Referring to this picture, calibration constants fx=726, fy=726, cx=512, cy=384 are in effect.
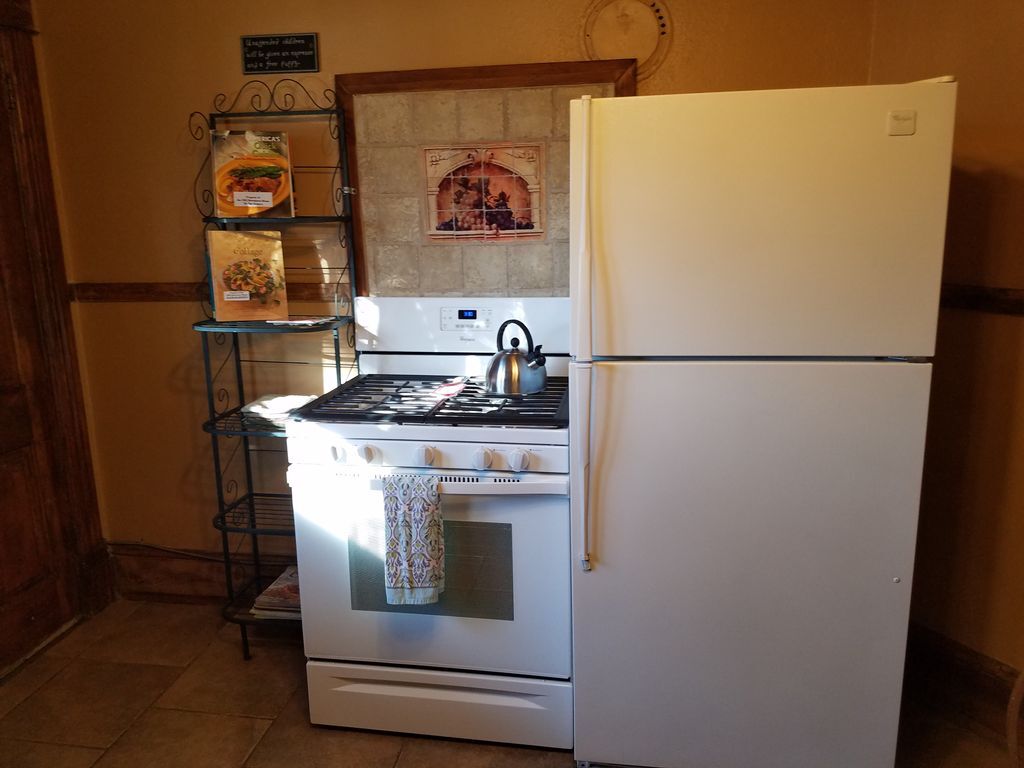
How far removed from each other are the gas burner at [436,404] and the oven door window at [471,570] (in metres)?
0.28

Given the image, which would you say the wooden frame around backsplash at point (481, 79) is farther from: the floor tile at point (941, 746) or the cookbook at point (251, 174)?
the floor tile at point (941, 746)

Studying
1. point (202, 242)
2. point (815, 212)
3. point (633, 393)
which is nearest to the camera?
point (815, 212)

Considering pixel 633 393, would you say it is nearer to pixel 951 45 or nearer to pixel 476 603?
pixel 476 603

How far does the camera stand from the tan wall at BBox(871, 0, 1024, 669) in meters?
1.87

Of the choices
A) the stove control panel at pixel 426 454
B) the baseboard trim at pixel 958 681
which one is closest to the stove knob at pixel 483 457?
the stove control panel at pixel 426 454

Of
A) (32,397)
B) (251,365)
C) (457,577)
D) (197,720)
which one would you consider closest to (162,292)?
(251,365)

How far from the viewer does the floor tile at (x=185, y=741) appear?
1.99 meters

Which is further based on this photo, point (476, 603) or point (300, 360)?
point (300, 360)

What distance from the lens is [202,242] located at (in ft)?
8.29

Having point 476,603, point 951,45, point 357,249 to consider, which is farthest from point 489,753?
point 951,45

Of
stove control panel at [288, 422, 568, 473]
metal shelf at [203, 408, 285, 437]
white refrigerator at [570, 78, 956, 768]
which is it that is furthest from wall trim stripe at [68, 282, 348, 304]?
white refrigerator at [570, 78, 956, 768]

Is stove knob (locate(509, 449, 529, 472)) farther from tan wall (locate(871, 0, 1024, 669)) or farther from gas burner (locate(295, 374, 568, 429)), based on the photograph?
tan wall (locate(871, 0, 1024, 669))

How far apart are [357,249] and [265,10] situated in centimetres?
81

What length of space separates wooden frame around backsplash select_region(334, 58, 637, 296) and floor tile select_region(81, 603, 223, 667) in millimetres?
1613
